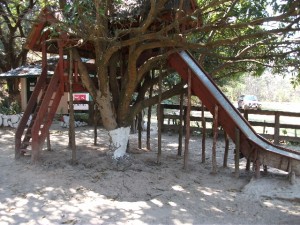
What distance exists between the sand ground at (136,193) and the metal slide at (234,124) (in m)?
0.41

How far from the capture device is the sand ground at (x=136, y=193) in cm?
532

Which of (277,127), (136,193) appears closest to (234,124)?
Answer: (136,193)

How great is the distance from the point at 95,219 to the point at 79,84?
4.45 metres

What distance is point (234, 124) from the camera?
7652mm

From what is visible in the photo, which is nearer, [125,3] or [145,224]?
[145,224]

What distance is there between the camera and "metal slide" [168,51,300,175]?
7074 mm

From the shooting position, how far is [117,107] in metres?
8.62

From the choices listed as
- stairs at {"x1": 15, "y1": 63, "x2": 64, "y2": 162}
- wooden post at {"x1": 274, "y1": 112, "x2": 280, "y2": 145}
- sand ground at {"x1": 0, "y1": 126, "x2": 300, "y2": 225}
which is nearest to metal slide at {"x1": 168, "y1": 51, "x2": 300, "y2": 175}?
sand ground at {"x1": 0, "y1": 126, "x2": 300, "y2": 225}

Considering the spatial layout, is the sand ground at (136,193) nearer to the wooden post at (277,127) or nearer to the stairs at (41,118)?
the stairs at (41,118)

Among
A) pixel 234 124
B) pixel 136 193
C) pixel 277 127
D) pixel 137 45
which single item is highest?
pixel 137 45

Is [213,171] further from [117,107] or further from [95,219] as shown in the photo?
[95,219]

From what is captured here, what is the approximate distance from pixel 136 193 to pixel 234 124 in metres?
2.80

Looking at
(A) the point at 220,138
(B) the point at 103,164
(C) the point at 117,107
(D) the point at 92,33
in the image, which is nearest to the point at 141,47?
(D) the point at 92,33

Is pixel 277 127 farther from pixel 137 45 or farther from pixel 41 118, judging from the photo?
pixel 41 118
